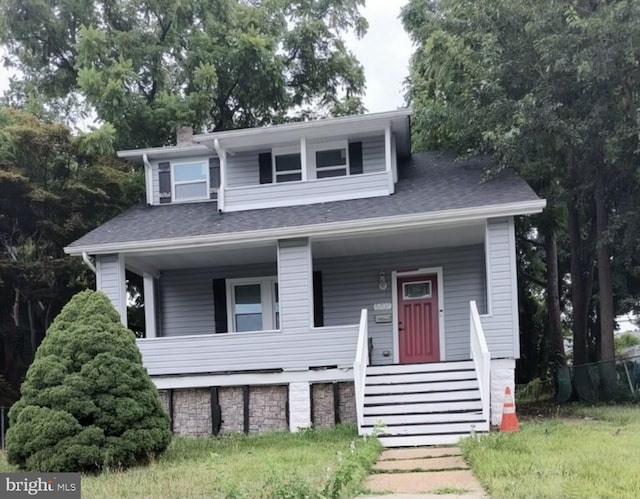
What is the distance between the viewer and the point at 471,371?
10.5m

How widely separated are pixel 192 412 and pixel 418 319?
469 cm

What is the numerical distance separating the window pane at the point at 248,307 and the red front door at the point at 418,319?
2.92m

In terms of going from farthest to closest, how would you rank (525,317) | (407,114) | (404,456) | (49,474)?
(525,317) → (407,114) → (404,456) → (49,474)

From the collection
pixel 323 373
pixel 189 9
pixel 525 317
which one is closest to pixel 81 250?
pixel 323 373

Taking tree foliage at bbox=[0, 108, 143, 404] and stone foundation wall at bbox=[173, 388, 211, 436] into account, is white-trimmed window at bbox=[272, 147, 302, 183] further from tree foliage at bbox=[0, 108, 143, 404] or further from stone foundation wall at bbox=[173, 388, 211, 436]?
tree foliage at bbox=[0, 108, 143, 404]

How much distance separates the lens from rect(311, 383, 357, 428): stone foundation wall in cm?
1088

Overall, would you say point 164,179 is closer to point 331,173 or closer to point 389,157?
point 331,173

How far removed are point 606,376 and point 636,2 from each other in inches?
279

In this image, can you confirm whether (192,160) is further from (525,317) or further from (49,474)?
(525,317)

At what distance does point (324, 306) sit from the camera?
1337 centimetres

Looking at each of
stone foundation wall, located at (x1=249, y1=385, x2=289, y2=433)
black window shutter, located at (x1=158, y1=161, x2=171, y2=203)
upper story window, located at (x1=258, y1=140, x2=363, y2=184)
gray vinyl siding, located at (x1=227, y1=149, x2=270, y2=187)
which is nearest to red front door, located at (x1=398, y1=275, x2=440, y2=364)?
upper story window, located at (x1=258, y1=140, x2=363, y2=184)

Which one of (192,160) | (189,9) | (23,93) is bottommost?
(192,160)

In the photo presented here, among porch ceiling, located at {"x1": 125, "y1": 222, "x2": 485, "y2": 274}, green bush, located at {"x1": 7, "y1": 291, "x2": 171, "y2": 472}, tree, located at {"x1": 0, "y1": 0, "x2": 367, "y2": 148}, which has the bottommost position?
Answer: green bush, located at {"x1": 7, "y1": 291, "x2": 171, "y2": 472}

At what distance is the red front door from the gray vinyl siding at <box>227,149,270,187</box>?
12.5ft
